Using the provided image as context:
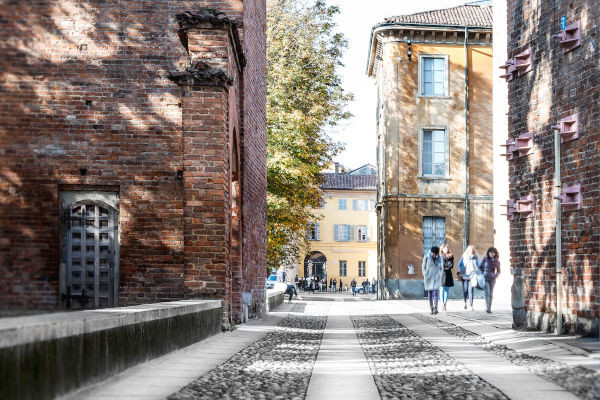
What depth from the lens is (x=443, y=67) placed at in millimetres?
35062

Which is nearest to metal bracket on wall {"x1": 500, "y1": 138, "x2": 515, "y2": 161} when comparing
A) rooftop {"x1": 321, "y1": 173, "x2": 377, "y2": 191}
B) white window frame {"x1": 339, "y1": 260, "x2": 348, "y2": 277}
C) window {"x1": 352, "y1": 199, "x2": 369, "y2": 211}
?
white window frame {"x1": 339, "y1": 260, "x2": 348, "y2": 277}

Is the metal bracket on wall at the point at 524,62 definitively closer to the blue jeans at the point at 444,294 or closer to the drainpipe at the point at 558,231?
the drainpipe at the point at 558,231

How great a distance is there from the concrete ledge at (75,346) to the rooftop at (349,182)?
73795mm

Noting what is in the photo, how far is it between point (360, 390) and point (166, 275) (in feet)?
22.6

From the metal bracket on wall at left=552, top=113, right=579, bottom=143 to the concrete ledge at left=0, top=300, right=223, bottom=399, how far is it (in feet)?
19.4

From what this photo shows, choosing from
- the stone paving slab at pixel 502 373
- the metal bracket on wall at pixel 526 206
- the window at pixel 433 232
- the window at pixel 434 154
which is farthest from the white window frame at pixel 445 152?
the stone paving slab at pixel 502 373

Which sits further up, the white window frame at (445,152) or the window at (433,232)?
the white window frame at (445,152)

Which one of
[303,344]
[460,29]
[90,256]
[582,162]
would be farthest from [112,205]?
[460,29]

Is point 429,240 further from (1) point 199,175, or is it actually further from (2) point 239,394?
(2) point 239,394

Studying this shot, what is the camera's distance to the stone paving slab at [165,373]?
5363 mm

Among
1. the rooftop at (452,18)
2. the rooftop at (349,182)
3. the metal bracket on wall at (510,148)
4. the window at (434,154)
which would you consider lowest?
the metal bracket on wall at (510,148)

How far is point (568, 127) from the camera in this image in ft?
35.9

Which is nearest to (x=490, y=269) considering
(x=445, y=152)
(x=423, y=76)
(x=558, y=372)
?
(x=558, y=372)

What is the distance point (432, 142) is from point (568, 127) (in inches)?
938
